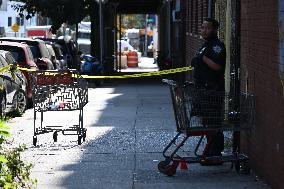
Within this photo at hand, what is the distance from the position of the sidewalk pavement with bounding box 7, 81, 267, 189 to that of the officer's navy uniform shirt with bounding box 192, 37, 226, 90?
1.09m

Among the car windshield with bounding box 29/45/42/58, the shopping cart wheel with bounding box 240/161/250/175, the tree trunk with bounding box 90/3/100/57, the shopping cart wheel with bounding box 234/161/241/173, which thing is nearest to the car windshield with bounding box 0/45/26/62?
the car windshield with bounding box 29/45/42/58

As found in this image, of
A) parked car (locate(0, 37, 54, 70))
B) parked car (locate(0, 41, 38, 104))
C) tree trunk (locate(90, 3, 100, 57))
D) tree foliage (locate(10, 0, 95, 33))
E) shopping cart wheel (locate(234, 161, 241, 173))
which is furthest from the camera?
tree trunk (locate(90, 3, 100, 57))

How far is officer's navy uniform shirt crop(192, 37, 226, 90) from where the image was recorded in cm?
988

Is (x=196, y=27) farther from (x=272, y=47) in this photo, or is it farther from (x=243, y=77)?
(x=272, y=47)

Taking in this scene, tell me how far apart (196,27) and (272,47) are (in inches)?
633

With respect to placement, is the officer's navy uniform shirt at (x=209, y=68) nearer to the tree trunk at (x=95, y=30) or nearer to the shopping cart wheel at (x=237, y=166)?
the shopping cart wheel at (x=237, y=166)

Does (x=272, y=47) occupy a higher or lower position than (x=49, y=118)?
higher

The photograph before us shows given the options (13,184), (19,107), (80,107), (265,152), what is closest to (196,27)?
(19,107)

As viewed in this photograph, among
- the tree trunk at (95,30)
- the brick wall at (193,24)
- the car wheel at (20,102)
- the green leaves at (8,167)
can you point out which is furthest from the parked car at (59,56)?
the green leaves at (8,167)

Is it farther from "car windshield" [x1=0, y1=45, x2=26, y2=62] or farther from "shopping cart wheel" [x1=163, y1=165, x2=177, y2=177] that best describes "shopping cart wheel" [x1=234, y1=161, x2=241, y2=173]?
"car windshield" [x1=0, y1=45, x2=26, y2=62]

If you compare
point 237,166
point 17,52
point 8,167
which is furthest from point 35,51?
point 8,167

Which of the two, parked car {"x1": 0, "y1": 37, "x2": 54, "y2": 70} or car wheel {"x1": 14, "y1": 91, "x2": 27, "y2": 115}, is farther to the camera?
parked car {"x1": 0, "y1": 37, "x2": 54, "y2": 70}

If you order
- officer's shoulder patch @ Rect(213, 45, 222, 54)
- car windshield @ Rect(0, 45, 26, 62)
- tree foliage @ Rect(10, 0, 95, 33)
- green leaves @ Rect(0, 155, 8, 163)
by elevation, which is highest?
tree foliage @ Rect(10, 0, 95, 33)

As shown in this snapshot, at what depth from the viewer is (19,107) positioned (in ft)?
58.3
